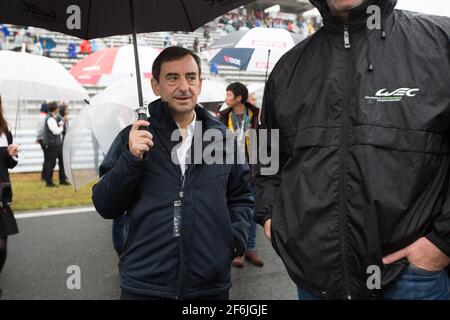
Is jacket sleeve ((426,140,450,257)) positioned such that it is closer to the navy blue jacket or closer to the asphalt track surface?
the navy blue jacket

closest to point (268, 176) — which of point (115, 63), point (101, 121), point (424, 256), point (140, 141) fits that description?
point (140, 141)

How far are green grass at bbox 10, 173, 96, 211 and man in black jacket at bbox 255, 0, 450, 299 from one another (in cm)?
685

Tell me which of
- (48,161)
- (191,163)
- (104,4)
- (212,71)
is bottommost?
(48,161)

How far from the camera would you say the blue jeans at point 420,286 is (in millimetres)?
1429

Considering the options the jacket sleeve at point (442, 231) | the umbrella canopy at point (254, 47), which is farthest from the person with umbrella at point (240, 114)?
the jacket sleeve at point (442, 231)

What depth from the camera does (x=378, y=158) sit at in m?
1.44

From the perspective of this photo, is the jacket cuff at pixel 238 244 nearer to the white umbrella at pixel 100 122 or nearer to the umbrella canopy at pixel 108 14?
the umbrella canopy at pixel 108 14

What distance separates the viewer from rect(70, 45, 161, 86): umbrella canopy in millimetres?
4691

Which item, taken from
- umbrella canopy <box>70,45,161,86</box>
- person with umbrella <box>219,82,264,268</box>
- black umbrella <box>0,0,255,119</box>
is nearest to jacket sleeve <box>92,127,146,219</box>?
black umbrella <box>0,0,255,119</box>

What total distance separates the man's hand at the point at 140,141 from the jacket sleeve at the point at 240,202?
1.80ft

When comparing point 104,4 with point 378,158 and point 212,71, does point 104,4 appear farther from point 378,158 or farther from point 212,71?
point 212,71

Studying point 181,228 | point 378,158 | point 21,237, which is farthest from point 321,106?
point 21,237

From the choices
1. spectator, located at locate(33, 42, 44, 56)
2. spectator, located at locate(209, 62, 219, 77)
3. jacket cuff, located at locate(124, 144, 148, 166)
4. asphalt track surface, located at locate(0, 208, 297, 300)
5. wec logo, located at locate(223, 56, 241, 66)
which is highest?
spectator, located at locate(33, 42, 44, 56)
